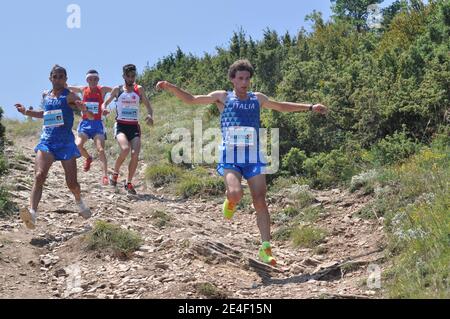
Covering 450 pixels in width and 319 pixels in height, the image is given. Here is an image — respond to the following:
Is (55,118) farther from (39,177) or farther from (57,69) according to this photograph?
(39,177)

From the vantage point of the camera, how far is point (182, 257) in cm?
742

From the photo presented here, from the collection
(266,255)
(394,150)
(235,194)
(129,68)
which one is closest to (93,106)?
(129,68)

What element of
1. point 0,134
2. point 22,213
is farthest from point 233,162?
point 0,134

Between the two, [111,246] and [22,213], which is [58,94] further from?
[111,246]

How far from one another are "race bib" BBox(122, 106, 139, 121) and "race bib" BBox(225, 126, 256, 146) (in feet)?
14.3

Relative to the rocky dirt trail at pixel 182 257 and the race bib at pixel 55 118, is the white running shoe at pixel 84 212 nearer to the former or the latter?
the rocky dirt trail at pixel 182 257

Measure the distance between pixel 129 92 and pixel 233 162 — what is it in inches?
181

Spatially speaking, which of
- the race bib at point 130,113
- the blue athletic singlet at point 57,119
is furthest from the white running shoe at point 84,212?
the race bib at point 130,113

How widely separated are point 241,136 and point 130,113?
449 centimetres

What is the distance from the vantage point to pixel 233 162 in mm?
7445

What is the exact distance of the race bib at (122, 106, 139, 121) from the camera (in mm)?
11523

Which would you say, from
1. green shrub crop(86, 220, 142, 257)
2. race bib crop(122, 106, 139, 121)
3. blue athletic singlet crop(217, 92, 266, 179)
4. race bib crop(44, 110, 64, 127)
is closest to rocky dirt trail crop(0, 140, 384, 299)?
green shrub crop(86, 220, 142, 257)

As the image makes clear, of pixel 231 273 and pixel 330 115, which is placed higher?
pixel 330 115
